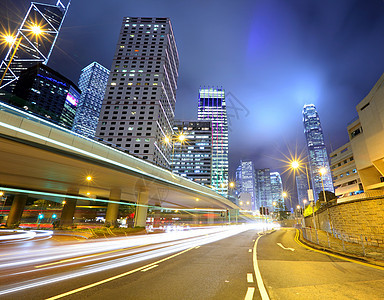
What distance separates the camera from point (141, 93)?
108 m

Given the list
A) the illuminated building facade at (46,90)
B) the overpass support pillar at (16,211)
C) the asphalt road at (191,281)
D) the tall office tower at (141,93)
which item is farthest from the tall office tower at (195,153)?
the asphalt road at (191,281)

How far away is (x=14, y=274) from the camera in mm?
7172

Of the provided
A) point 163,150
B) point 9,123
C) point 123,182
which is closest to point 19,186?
point 123,182

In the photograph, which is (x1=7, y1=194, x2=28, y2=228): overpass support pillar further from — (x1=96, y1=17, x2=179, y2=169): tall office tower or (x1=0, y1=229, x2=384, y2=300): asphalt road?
(x1=96, y1=17, x2=179, y2=169): tall office tower

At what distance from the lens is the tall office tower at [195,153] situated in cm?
15538

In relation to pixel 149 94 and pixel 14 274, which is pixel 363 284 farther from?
pixel 149 94

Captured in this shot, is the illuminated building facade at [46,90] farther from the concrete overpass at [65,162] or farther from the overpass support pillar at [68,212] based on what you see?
the concrete overpass at [65,162]

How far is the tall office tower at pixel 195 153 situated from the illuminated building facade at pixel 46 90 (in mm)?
87116

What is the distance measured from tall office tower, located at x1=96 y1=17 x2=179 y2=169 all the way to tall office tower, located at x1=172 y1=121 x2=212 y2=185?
3785 cm

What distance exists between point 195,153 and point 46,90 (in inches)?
5259

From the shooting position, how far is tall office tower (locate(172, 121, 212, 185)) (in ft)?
510

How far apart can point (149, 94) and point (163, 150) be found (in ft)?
105

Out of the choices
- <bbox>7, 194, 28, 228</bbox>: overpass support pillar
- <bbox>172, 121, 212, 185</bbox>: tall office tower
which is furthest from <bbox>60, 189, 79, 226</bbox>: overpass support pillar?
<bbox>172, 121, 212, 185</bbox>: tall office tower

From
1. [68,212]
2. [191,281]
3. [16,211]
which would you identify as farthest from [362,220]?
[16,211]
